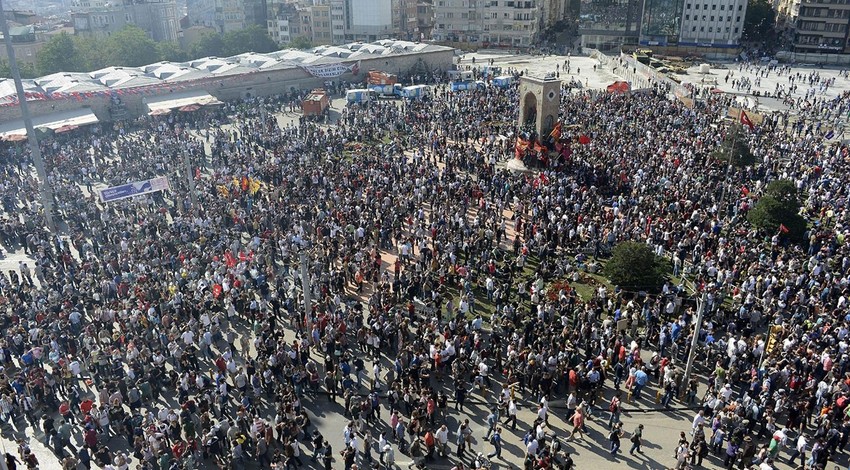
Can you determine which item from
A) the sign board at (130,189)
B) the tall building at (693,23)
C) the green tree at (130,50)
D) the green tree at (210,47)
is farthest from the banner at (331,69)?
the tall building at (693,23)

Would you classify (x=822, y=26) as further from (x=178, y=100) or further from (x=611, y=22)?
(x=178, y=100)

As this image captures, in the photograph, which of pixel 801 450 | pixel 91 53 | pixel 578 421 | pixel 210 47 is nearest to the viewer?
pixel 801 450

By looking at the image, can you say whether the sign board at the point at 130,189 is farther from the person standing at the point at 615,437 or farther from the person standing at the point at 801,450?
the person standing at the point at 801,450

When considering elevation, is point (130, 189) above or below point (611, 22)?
below

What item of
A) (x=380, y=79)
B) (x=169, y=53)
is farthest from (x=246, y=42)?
(x=380, y=79)

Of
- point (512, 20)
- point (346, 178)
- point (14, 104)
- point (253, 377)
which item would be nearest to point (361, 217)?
point (346, 178)
